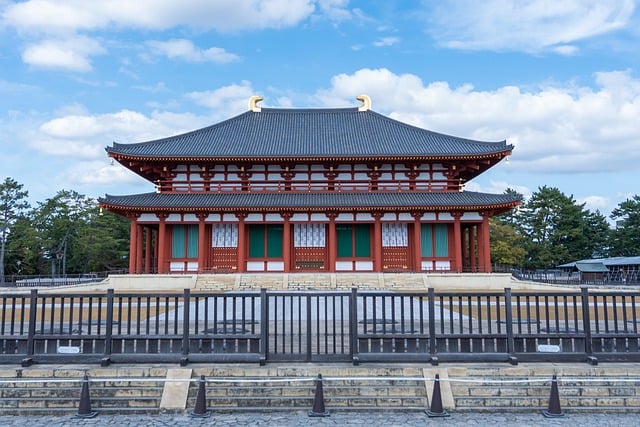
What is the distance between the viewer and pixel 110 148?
84.0ft

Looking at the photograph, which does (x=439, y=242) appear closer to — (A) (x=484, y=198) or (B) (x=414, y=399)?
(A) (x=484, y=198)

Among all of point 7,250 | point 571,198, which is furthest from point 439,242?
point 7,250

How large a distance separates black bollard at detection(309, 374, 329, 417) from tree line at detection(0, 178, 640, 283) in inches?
1531

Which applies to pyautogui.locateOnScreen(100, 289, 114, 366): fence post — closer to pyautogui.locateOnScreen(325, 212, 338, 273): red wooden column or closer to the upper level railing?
pyautogui.locateOnScreen(325, 212, 338, 273): red wooden column

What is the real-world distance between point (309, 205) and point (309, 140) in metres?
6.97

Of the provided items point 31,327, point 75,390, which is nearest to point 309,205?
point 31,327

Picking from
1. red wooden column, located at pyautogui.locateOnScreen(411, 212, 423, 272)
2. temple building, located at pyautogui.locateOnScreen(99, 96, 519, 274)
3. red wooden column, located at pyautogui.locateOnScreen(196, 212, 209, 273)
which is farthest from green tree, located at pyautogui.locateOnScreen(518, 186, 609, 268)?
red wooden column, located at pyautogui.locateOnScreen(196, 212, 209, 273)

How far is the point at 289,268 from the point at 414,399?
64.8 feet

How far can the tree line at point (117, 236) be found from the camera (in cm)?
4069

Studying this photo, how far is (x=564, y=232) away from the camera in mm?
48156

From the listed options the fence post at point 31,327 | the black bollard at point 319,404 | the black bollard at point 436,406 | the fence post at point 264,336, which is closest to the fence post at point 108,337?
the fence post at point 31,327

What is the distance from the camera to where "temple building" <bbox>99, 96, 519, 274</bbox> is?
24.8m

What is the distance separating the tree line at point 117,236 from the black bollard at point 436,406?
130ft

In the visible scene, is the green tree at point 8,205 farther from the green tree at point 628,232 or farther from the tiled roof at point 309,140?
the green tree at point 628,232
